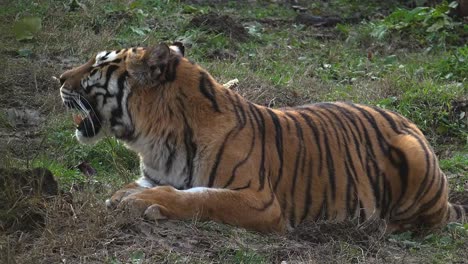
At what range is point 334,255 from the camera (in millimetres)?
5121

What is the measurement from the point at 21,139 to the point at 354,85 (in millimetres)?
3306

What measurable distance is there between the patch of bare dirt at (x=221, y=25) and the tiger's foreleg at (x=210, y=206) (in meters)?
4.99

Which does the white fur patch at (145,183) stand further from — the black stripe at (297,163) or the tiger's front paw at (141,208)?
the black stripe at (297,163)

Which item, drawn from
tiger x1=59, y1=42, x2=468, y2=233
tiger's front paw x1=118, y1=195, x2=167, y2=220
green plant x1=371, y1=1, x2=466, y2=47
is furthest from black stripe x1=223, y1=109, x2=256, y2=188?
green plant x1=371, y1=1, x2=466, y2=47

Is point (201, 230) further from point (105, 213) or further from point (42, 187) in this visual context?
Result: point (42, 187)

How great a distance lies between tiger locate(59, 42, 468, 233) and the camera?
17.1 feet

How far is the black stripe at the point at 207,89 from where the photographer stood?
17.9 ft

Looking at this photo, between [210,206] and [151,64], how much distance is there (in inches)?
33.7

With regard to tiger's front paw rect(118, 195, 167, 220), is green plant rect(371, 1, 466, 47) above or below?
below

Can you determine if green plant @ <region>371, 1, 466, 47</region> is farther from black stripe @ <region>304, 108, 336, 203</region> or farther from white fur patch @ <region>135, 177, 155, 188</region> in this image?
white fur patch @ <region>135, 177, 155, 188</region>

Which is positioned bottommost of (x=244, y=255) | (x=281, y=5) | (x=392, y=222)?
(x=281, y=5)

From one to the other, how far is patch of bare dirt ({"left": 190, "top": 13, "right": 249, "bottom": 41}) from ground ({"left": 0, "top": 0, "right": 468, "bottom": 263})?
2cm

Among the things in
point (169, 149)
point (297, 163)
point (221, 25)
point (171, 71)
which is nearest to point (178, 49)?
point (171, 71)

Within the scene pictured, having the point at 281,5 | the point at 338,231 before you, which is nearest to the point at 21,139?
the point at 338,231
